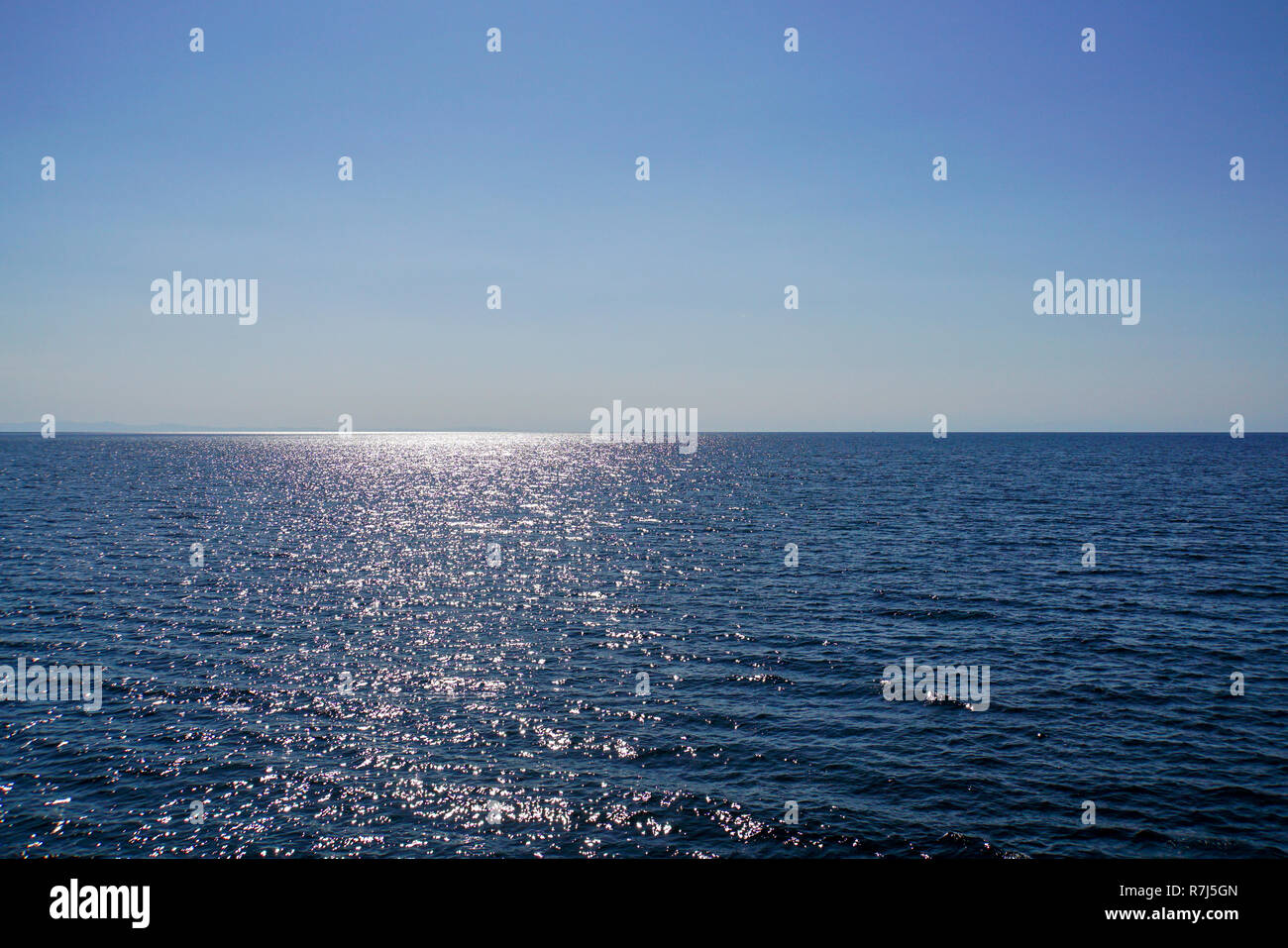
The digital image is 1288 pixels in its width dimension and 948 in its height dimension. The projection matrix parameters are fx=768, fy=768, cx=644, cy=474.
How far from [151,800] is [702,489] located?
→ 4526 inches

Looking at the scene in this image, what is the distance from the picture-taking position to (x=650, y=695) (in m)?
34.8

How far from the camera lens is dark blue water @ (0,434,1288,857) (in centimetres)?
2423

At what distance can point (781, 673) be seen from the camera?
37.5 metres

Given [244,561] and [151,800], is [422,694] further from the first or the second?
[244,561]

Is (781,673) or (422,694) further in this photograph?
(781,673)

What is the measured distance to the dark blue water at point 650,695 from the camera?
2423cm

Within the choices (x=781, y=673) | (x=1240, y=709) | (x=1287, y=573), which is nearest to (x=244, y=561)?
(x=781, y=673)
